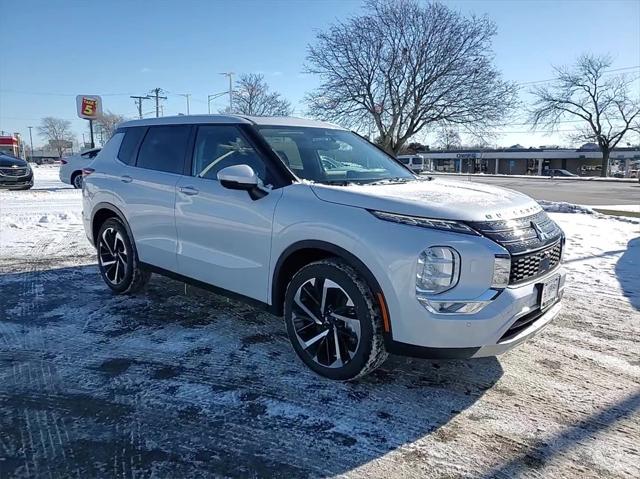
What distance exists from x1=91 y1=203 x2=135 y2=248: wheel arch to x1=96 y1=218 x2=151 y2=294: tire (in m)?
0.07

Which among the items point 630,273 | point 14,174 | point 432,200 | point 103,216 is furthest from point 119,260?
point 14,174

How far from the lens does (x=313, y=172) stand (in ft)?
11.5

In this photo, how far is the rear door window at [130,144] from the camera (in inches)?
188

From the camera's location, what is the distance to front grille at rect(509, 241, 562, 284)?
9.04 ft

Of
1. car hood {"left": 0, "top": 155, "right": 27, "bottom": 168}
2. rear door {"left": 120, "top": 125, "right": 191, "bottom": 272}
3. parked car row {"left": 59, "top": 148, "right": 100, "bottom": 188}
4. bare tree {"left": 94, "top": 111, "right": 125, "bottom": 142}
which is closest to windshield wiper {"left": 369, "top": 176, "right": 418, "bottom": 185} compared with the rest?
rear door {"left": 120, "top": 125, "right": 191, "bottom": 272}

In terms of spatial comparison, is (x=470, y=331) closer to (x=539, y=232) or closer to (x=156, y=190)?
(x=539, y=232)

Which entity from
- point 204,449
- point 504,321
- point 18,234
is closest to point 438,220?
point 504,321

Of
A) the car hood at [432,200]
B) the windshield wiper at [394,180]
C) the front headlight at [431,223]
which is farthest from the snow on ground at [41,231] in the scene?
the front headlight at [431,223]

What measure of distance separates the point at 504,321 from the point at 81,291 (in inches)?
173

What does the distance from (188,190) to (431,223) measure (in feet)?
7.16

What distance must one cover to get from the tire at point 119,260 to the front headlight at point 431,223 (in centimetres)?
299

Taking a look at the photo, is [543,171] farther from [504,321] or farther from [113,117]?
[504,321]

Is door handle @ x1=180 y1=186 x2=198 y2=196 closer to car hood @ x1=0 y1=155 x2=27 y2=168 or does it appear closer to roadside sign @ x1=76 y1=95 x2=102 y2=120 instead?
car hood @ x1=0 y1=155 x2=27 y2=168

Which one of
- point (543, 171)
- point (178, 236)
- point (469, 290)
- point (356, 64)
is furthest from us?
point (543, 171)
